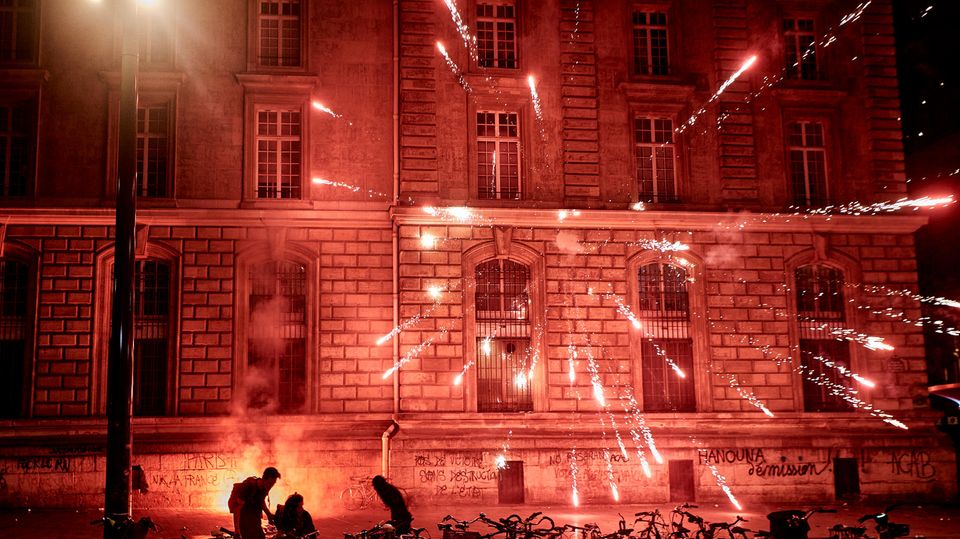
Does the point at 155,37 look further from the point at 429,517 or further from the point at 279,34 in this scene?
the point at 429,517

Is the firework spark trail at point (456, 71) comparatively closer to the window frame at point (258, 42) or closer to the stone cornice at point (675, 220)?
the stone cornice at point (675, 220)

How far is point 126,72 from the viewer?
11633 millimetres

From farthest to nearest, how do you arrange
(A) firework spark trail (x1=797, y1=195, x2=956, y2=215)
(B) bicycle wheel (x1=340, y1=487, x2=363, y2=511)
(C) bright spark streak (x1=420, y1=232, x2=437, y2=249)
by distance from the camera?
(A) firework spark trail (x1=797, y1=195, x2=956, y2=215)
(C) bright spark streak (x1=420, y1=232, x2=437, y2=249)
(B) bicycle wheel (x1=340, y1=487, x2=363, y2=511)

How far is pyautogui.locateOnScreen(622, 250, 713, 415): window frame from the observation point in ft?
75.8

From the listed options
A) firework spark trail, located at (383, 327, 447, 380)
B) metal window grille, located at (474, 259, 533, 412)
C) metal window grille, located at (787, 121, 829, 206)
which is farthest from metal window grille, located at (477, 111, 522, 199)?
metal window grille, located at (787, 121, 829, 206)

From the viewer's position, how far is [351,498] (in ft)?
70.4

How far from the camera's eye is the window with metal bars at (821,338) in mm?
23922

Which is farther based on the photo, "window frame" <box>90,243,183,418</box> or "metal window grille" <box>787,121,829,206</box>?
"metal window grille" <box>787,121,829,206</box>

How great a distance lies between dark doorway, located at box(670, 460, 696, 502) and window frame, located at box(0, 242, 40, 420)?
17.2 m

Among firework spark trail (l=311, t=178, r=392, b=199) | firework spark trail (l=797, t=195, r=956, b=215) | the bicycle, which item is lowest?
the bicycle

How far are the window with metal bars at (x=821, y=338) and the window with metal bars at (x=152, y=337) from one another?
17.9m

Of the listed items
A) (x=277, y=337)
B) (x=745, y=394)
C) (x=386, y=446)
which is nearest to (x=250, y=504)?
(x=386, y=446)

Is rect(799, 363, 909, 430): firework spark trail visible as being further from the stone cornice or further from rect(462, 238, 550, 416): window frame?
rect(462, 238, 550, 416): window frame

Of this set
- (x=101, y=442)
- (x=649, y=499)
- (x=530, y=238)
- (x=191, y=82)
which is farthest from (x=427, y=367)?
(x=191, y=82)
